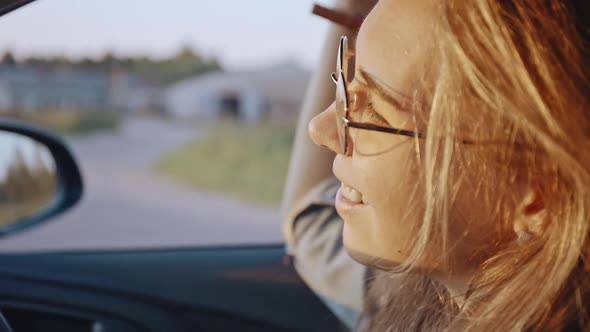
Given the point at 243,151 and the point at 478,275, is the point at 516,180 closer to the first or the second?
the point at 478,275

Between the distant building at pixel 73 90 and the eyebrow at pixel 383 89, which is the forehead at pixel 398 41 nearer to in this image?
the eyebrow at pixel 383 89

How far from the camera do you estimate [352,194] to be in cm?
144

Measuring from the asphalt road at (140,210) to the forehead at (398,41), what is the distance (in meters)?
1.56

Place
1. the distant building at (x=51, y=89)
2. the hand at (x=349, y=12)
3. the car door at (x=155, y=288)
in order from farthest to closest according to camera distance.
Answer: the distant building at (x=51, y=89) → the car door at (x=155, y=288) → the hand at (x=349, y=12)

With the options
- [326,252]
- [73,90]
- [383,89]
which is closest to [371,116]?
[383,89]

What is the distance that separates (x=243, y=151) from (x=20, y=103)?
6.06 feet

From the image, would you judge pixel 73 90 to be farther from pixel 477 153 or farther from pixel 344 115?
pixel 477 153

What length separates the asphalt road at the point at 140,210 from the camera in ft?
10.3

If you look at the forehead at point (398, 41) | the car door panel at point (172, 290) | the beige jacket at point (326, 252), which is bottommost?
the car door panel at point (172, 290)

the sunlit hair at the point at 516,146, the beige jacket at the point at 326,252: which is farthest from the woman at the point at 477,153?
the beige jacket at the point at 326,252

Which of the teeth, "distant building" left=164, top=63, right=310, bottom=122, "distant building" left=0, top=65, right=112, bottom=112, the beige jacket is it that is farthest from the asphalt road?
the teeth

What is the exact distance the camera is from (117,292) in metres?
2.54

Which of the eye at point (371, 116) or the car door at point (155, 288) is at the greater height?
the eye at point (371, 116)

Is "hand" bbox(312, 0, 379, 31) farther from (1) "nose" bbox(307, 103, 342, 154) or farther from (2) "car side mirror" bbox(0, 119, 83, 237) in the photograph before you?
(2) "car side mirror" bbox(0, 119, 83, 237)
